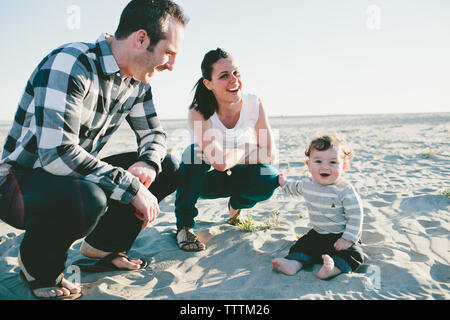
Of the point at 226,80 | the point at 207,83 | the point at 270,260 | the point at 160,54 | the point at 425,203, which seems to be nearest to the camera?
the point at 160,54

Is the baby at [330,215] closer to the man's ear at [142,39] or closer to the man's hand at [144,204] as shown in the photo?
the man's hand at [144,204]

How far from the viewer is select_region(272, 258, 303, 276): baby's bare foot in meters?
2.45

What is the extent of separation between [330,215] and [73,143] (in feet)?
6.23

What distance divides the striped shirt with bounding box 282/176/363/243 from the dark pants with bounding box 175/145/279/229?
1.69 ft

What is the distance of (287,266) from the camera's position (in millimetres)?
2461

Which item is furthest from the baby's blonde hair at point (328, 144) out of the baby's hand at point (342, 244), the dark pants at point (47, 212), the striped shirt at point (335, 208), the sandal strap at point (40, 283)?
the sandal strap at point (40, 283)

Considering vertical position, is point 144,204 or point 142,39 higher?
point 142,39

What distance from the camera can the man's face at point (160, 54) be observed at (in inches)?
90.6

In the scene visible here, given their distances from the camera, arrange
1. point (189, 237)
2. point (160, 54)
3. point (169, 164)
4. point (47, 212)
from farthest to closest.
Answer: point (189, 237) < point (169, 164) < point (160, 54) < point (47, 212)

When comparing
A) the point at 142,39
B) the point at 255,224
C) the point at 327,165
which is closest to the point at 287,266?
the point at 327,165

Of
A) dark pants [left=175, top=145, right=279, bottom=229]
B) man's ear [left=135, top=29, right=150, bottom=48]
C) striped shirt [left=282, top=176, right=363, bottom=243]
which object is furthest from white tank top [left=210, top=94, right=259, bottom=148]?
man's ear [left=135, top=29, right=150, bottom=48]

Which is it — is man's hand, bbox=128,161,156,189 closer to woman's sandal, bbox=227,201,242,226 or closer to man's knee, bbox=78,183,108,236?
man's knee, bbox=78,183,108,236

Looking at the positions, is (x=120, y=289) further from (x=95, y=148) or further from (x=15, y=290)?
(x=95, y=148)

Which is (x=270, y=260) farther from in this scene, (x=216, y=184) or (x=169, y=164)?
(x=169, y=164)
